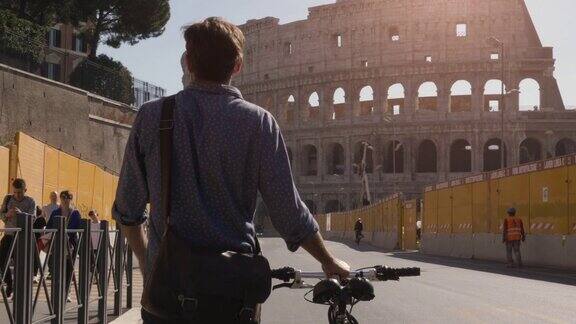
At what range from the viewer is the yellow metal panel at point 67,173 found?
2803 centimetres

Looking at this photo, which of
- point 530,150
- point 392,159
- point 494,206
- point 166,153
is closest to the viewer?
point 166,153

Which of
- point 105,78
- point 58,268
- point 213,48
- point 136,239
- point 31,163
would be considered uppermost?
point 105,78

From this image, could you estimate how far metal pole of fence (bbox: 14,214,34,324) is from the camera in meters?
6.39

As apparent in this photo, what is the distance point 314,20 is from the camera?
91.1 meters

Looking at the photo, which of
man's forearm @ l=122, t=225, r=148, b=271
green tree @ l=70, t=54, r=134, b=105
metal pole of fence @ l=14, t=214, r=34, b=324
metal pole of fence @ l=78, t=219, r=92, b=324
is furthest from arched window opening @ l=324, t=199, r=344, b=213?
man's forearm @ l=122, t=225, r=148, b=271

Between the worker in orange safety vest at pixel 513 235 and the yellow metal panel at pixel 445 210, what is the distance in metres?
9.47

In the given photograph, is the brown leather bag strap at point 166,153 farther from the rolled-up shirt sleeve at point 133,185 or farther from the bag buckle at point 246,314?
the bag buckle at point 246,314

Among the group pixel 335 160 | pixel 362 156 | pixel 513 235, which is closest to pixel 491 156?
pixel 362 156

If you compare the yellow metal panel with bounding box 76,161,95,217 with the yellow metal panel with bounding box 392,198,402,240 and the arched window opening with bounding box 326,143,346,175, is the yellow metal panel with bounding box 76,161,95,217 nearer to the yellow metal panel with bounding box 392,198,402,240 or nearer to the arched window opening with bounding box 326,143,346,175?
the yellow metal panel with bounding box 392,198,402,240

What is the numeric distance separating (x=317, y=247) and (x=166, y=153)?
1.89 ft

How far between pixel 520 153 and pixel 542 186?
195ft

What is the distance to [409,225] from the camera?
40250 millimetres

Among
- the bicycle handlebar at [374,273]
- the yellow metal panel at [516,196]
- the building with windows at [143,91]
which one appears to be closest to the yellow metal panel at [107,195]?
the building with windows at [143,91]

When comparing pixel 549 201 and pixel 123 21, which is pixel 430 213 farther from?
pixel 123 21
